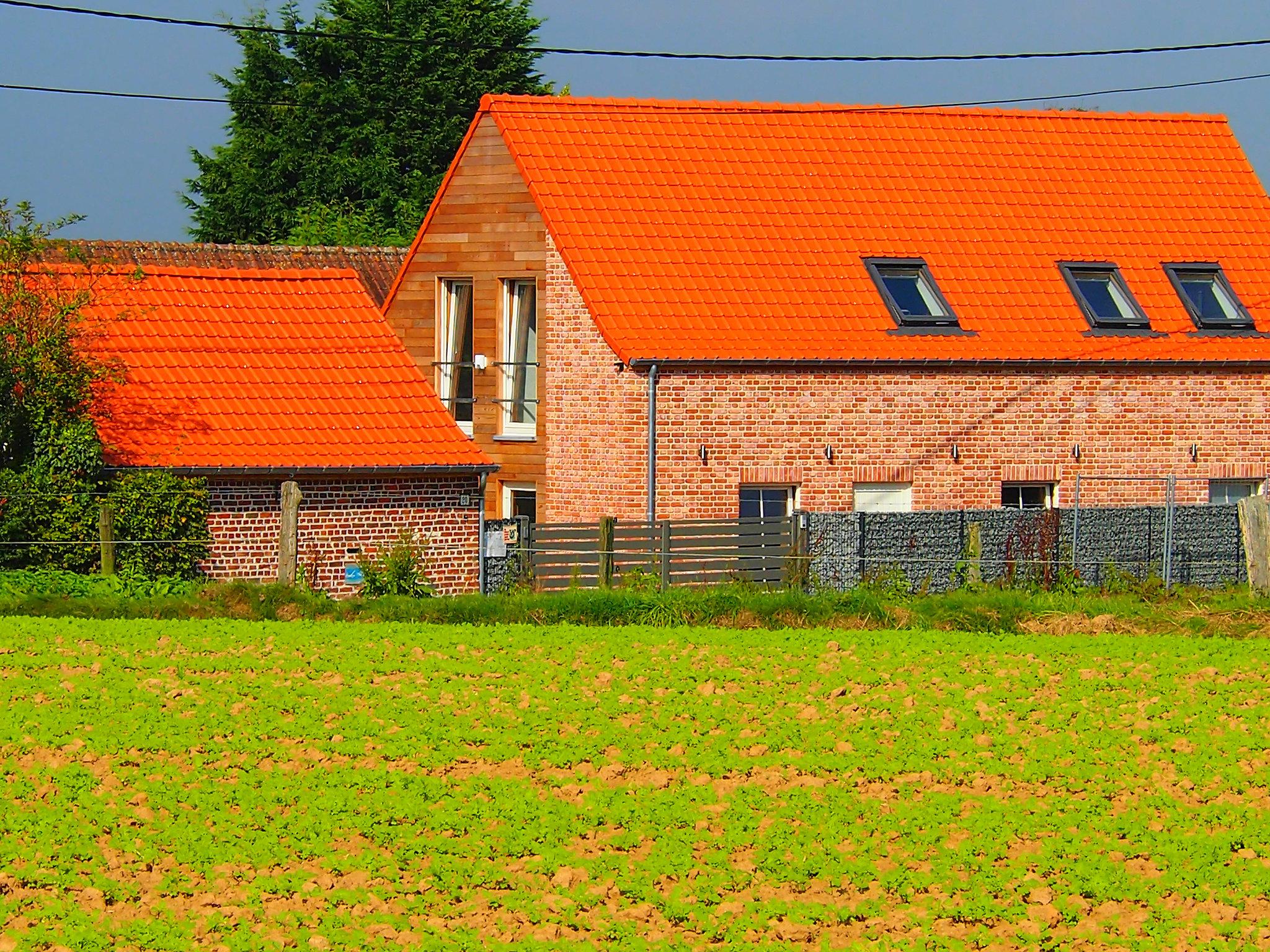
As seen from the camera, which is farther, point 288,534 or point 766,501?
point 766,501

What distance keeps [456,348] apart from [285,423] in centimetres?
564

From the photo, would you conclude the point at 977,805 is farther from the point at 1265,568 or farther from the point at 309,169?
the point at 309,169

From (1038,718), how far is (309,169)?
4051 centimetres

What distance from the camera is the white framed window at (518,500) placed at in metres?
28.9

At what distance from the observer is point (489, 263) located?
2928cm

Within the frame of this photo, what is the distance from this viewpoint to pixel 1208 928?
10914mm

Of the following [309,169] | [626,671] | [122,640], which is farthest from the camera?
[309,169]

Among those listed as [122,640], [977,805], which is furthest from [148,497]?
[977,805]

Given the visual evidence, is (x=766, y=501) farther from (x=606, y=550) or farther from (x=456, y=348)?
(x=456, y=348)

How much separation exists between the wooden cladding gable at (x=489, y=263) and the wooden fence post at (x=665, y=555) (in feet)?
15.6

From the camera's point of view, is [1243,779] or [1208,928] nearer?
[1208,928]

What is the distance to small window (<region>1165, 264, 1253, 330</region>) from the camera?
29.5m

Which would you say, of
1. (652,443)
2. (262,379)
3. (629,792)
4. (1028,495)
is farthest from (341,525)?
(629,792)

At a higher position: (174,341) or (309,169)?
(309,169)
